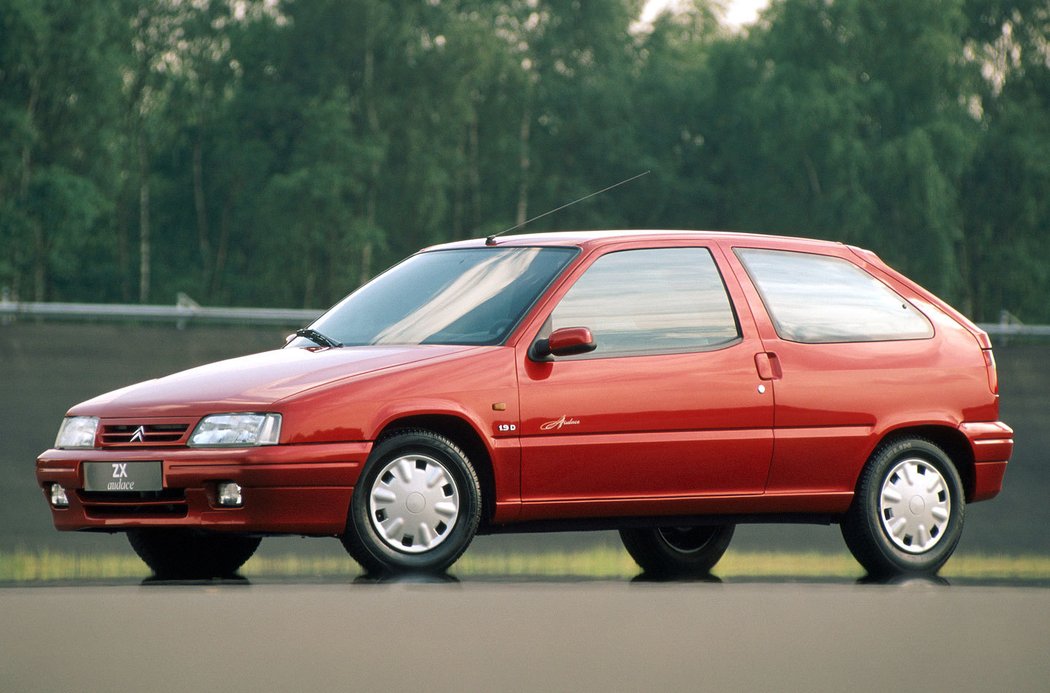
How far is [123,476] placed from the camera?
25.7 feet

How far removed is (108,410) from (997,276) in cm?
5799

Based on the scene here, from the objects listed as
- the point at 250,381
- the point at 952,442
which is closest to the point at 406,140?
the point at 952,442

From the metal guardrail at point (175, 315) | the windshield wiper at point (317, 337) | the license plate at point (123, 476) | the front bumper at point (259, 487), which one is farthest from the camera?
the metal guardrail at point (175, 315)

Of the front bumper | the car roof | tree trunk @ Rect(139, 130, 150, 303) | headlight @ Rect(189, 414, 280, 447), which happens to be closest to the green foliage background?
tree trunk @ Rect(139, 130, 150, 303)

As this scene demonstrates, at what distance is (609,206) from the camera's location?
67.9 meters

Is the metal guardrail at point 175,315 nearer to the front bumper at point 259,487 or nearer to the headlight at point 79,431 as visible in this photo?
the headlight at point 79,431

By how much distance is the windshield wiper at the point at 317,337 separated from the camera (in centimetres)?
883

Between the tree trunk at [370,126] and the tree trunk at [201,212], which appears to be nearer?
the tree trunk at [370,126]

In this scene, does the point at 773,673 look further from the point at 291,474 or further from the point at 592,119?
the point at 592,119

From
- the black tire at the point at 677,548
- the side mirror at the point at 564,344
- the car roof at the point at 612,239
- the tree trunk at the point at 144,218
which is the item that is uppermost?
the tree trunk at the point at 144,218

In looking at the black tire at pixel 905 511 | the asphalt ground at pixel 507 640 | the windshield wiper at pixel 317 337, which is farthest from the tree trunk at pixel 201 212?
the asphalt ground at pixel 507 640

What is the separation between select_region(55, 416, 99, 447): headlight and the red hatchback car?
1 cm

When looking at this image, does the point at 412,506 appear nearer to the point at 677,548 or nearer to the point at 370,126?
the point at 677,548

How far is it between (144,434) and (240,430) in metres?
0.49
